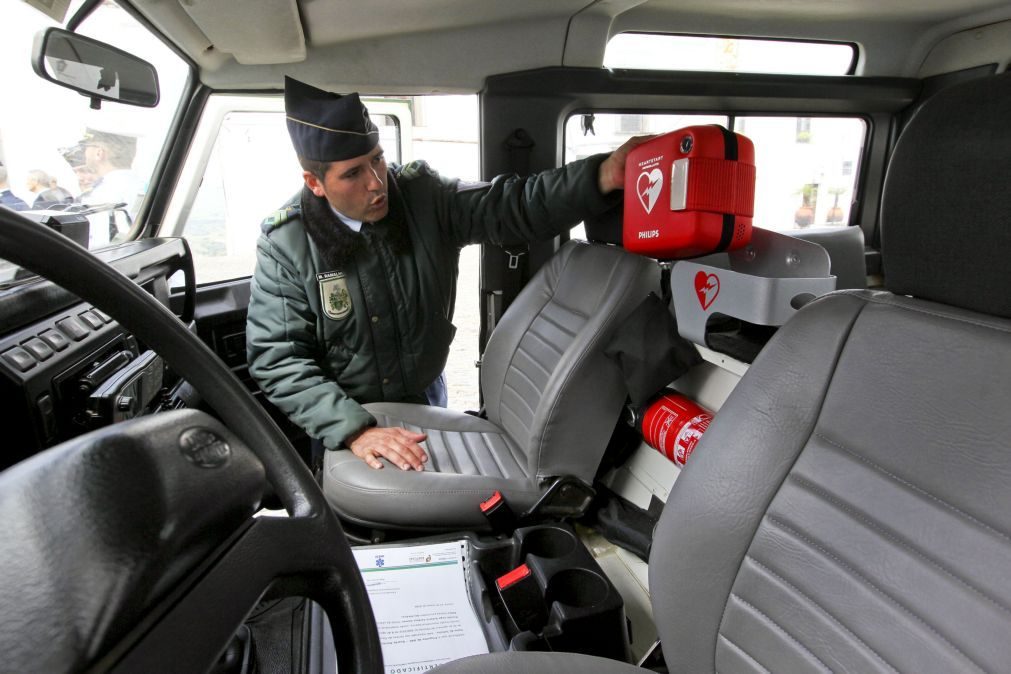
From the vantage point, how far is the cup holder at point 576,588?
1.28 meters

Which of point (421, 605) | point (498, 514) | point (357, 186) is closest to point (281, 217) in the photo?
point (357, 186)

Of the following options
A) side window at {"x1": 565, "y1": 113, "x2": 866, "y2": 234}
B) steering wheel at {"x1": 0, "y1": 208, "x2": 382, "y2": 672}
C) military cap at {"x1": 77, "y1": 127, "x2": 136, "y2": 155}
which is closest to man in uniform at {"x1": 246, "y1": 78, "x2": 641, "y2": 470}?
military cap at {"x1": 77, "y1": 127, "x2": 136, "y2": 155}

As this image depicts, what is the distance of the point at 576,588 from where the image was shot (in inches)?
52.0

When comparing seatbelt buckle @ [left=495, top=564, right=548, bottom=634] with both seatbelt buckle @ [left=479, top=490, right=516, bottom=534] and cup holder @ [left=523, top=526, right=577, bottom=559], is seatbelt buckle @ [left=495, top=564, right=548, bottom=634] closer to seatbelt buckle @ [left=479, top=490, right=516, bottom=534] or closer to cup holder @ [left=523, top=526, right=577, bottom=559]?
cup holder @ [left=523, top=526, right=577, bottom=559]

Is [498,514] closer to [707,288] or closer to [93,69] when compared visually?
[707,288]

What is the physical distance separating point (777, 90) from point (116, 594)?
8.75ft

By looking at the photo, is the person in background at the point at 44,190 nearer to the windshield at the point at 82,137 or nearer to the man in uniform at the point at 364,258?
the windshield at the point at 82,137

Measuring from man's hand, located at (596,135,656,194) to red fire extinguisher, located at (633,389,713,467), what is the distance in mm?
576

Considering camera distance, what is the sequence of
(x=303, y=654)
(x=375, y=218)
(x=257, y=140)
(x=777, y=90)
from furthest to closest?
(x=777, y=90) < (x=257, y=140) < (x=375, y=218) < (x=303, y=654)

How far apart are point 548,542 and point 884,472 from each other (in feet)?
2.81

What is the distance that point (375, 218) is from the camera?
6.07 ft

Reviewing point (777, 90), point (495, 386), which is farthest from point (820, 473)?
point (777, 90)

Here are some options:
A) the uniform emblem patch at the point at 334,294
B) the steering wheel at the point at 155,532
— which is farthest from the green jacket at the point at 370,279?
the steering wheel at the point at 155,532

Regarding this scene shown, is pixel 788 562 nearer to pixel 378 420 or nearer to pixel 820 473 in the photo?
pixel 820 473
